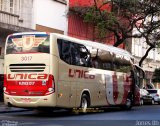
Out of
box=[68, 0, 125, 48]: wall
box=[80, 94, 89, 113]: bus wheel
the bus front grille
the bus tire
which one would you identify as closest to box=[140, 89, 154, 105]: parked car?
box=[68, 0, 125, 48]: wall

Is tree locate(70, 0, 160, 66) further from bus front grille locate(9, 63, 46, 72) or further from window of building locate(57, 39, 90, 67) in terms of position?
bus front grille locate(9, 63, 46, 72)

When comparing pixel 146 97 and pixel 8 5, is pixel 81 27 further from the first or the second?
pixel 8 5

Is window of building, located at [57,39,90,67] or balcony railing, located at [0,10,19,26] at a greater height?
balcony railing, located at [0,10,19,26]

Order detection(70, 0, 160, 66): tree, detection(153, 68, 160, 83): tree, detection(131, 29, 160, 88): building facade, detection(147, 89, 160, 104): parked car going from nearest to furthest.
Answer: detection(70, 0, 160, 66): tree < detection(147, 89, 160, 104): parked car < detection(153, 68, 160, 83): tree < detection(131, 29, 160, 88): building facade

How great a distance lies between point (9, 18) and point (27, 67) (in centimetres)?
1216

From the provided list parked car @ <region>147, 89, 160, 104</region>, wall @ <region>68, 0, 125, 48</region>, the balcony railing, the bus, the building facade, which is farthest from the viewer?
the building facade

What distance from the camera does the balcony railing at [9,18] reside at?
1207 inches

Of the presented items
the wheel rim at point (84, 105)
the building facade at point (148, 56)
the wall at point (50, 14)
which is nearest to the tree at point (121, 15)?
the wall at point (50, 14)

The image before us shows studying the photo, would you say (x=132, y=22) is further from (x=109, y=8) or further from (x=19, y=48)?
(x=19, y=48)

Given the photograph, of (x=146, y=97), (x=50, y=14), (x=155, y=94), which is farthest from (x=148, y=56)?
(x=50, y=14)

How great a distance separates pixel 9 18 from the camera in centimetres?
3145

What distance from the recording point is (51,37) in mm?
19875

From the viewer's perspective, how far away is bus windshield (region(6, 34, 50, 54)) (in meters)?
20.0

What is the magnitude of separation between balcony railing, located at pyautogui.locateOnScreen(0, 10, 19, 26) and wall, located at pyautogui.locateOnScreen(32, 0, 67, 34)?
236 cm
